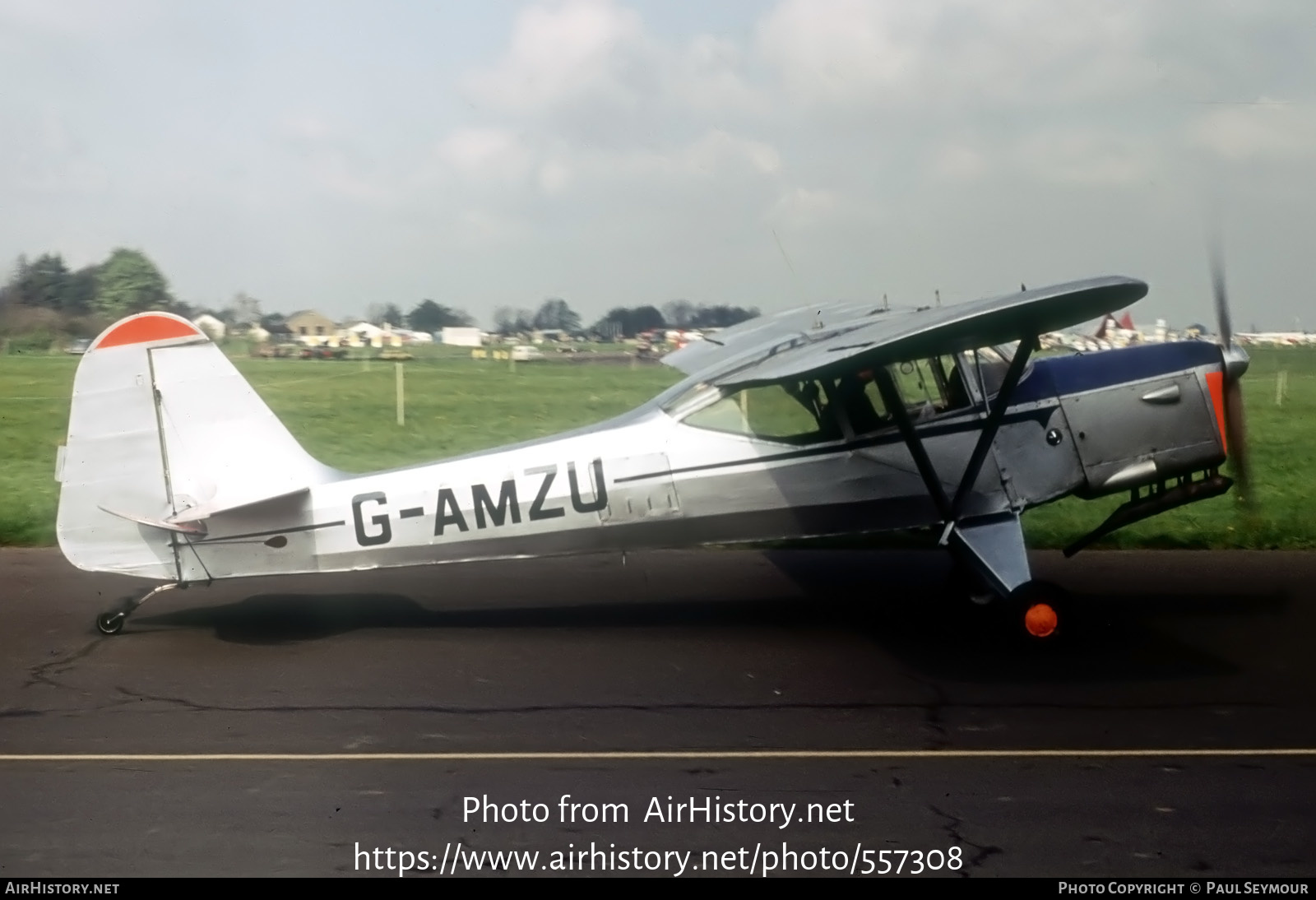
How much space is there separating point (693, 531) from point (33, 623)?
177 inches

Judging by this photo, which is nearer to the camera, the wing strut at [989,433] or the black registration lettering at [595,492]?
the wing strut at [989,433]

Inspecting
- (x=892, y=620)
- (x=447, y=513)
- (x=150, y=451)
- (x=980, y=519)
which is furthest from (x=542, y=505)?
(x=980, y=519)

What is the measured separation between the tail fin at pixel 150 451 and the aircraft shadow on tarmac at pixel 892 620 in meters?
0.86

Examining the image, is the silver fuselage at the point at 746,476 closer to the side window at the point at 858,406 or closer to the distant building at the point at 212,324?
the side window at the point at 858,406

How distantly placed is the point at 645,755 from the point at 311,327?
13.5 m

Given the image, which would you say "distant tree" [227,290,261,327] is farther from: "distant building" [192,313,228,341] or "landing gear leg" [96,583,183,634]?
"landing gear leg" [96,583,183,634]

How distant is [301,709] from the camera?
647 cm

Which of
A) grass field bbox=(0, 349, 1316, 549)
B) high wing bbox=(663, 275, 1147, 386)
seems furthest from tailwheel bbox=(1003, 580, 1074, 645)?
grass field bbox=(0, 349, 1316, 549)

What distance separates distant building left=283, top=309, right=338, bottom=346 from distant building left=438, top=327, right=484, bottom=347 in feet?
5.25

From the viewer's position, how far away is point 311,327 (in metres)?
17.9

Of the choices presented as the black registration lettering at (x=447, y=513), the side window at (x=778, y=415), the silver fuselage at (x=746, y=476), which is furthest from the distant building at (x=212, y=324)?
the side window at (x=778, y=415)

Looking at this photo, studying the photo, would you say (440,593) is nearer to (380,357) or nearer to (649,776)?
(649,776)

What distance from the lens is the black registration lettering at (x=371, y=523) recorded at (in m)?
7.81

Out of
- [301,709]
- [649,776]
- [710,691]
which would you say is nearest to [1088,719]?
[710,691]
